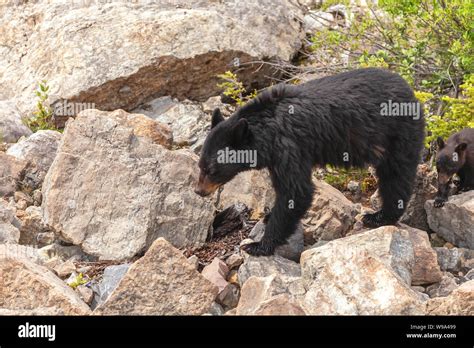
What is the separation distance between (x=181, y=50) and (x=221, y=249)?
12.7 ft

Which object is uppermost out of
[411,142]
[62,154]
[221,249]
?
[411,142]

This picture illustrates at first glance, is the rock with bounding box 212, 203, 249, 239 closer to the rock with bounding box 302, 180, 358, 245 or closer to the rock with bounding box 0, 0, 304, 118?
the rock with bounding box 302, 180, 358, 245

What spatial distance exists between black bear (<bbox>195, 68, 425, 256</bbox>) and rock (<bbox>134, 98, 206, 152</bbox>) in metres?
2.59

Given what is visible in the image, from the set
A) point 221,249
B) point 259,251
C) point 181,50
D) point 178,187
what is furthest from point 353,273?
point 181,50

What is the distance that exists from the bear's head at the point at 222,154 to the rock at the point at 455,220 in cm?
227

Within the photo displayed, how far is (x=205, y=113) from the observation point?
34.0ft

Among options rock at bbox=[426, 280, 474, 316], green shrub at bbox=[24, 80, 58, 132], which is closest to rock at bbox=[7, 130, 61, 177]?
green shrub at bbox=[24, 80, 58, 132]

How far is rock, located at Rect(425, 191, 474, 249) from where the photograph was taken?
761 centimetres

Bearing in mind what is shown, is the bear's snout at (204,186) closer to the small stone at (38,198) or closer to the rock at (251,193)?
the rock at (251,193)

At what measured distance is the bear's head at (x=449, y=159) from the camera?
8547 millimetres

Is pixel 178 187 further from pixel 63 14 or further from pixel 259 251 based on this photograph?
pixel 63 14

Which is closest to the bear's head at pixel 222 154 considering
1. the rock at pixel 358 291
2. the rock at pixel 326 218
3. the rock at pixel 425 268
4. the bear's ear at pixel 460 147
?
the rock at pixel 326 218

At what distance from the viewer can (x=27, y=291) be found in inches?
229

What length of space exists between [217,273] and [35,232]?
229 cm
